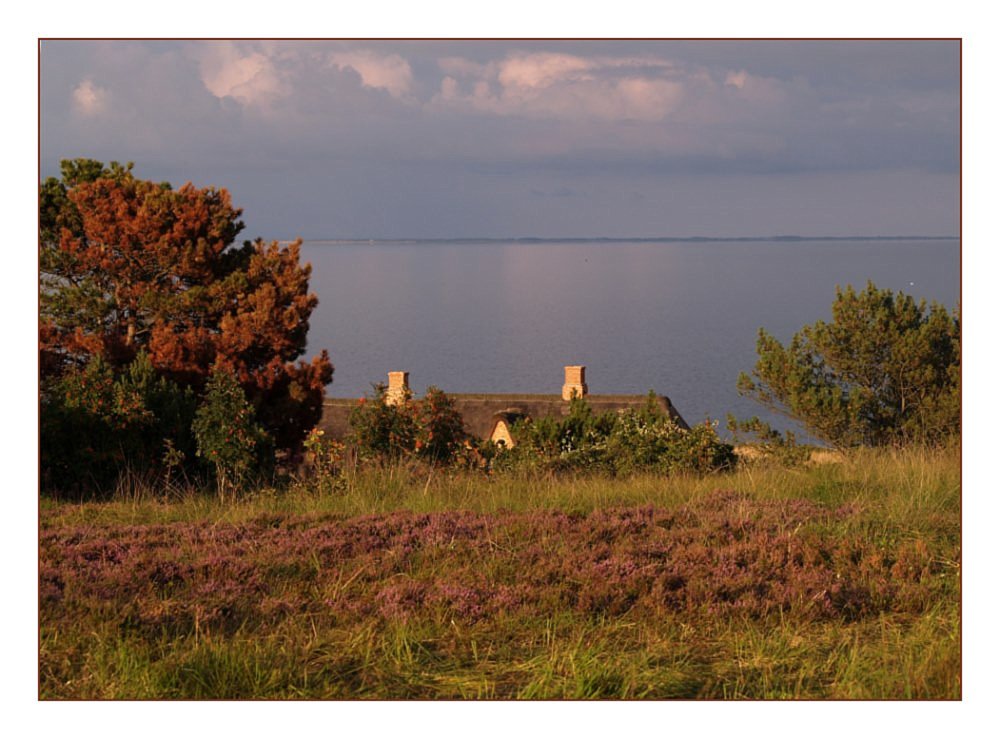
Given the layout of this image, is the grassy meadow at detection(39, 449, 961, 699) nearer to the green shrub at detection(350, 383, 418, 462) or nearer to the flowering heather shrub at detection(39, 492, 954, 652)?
the flowering heather shrub at detection(39, 492, 954, 652)

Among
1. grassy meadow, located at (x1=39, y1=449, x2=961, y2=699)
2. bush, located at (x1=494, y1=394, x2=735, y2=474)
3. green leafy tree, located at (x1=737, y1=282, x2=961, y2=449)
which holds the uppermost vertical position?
green leafy tree, located at (x1=737, y1=282, x2=961, y2=449)

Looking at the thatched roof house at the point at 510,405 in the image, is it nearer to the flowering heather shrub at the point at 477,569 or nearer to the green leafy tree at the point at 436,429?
the green leafy tree at the point at 436,429

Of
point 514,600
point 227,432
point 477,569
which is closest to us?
point 514,600

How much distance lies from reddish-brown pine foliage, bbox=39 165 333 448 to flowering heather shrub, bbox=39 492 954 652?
44.1 ft

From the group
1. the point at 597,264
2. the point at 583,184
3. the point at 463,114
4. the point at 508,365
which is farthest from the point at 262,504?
the point at 597,264

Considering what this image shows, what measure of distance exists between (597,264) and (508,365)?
246 feet

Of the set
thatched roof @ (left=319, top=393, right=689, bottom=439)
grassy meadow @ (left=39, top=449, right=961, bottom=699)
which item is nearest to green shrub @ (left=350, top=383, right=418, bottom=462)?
grassy meadow @ (left=39, top=449, right=961, bottom=699)

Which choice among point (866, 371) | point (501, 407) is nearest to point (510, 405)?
point (501, 407)

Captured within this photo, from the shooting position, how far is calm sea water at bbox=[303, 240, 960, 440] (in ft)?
83.5

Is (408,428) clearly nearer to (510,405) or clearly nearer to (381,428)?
(381,428)

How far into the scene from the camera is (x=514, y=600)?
5379 millimetres

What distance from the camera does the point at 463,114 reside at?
38.5m

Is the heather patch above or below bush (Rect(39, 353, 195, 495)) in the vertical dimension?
below

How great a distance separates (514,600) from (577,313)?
67.9 metres
